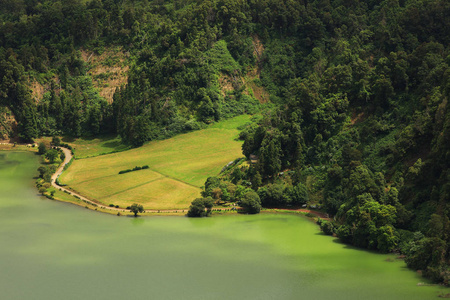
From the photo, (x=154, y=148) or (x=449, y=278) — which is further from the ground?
(x=154, y=148)

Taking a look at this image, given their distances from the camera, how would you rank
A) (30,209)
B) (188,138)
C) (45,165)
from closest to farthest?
(30,209) → (45,165) → (188,138)

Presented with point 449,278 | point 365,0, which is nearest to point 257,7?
point 365,0

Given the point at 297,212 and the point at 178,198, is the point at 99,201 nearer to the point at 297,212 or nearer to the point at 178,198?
the point at 178,198

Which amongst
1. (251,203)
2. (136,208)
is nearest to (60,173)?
(136,208)

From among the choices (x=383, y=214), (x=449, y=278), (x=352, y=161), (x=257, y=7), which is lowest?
(x=449, y=278)

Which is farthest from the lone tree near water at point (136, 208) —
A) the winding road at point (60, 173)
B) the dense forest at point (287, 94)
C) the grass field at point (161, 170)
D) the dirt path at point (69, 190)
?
the dense forest at point (287, 94)

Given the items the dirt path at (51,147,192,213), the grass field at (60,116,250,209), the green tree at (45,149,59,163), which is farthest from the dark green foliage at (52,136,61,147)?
the green tree at (45,149,59,163)

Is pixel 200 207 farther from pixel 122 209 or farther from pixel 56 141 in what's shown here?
pixel 56 141
